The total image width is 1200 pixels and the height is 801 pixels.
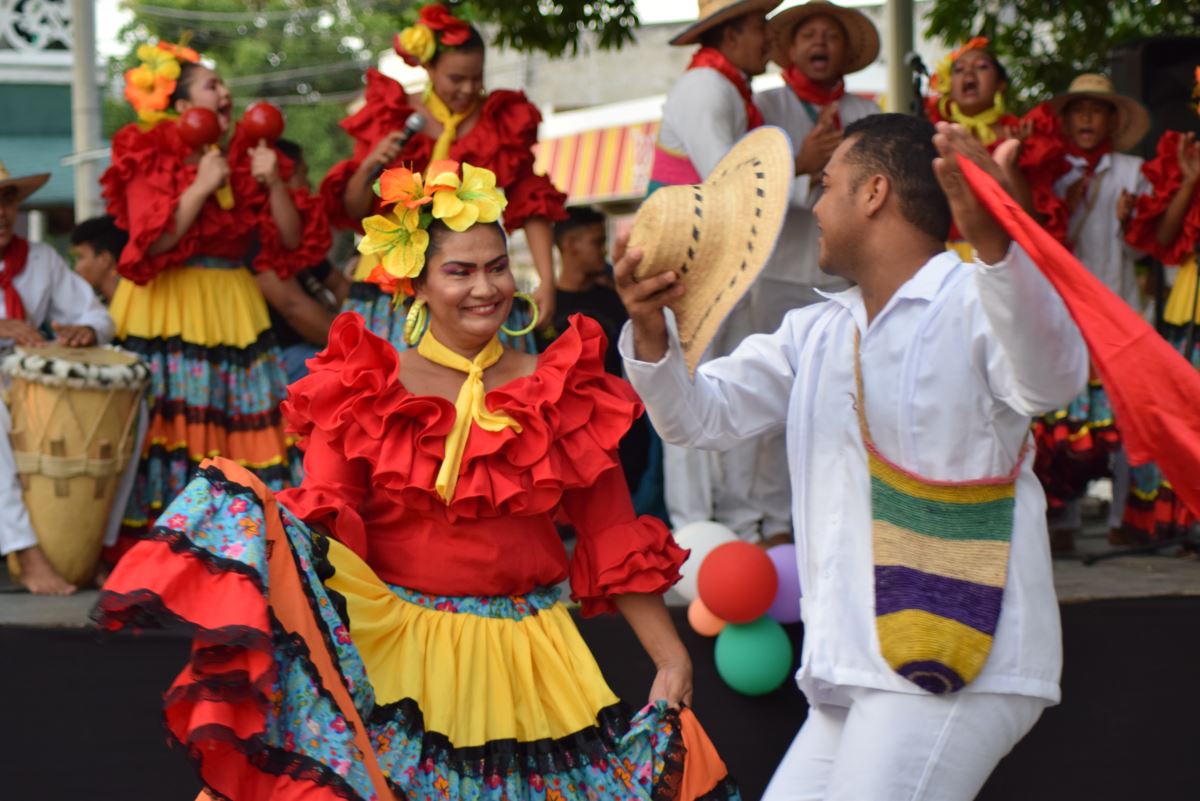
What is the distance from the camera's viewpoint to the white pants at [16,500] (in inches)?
207

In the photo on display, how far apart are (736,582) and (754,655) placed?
0.98 feet

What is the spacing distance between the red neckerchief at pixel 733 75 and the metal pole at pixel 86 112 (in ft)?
15.2

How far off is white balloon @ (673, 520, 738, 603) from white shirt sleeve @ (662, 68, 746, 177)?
4.05ft

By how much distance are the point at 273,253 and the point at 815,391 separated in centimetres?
355

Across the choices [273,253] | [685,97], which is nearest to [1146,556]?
[685,97]

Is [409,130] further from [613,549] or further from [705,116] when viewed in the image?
[613,549]

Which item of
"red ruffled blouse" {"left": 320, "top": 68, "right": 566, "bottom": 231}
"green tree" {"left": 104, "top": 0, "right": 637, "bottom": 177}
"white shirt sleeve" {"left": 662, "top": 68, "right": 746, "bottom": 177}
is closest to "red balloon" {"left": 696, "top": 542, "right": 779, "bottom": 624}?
"white shirt sleeve" {"left": 662, "top": 68, "right": 746, "bottom": 177}

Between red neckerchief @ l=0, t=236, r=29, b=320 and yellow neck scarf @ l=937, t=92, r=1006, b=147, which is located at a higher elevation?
yellow neck scarf @ l=937, t=92, r=1006, b=147

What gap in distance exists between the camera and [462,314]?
317cm

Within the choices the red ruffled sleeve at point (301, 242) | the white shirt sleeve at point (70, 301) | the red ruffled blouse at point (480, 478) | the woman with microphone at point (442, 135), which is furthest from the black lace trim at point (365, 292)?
the red ruffled blouse at point (480, 478)

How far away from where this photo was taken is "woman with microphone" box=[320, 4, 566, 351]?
5336 mm

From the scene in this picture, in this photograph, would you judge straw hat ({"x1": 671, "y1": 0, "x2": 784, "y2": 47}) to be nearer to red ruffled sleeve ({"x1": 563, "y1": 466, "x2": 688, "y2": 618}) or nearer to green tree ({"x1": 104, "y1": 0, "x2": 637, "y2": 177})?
red ruffled sleeve ({"x1": 563, "y1": 466, "x2": 688, "y2": 618})

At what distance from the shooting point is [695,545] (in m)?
4.59

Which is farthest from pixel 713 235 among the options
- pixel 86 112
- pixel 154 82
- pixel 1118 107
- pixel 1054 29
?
pixel 1054 29
